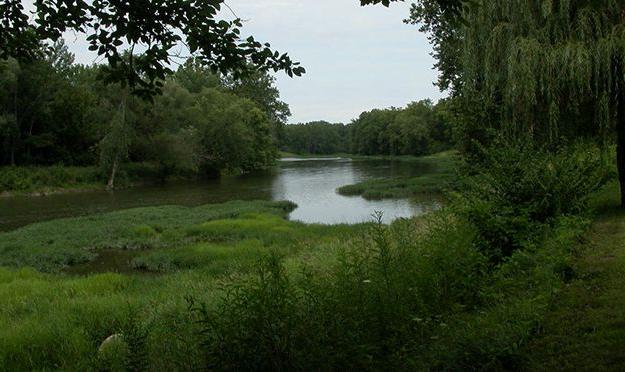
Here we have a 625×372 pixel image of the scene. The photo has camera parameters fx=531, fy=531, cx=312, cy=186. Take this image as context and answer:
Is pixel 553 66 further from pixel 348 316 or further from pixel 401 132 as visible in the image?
pixel 401 132

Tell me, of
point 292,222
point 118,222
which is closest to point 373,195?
point 292,222

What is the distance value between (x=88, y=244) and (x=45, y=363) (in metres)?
12.0

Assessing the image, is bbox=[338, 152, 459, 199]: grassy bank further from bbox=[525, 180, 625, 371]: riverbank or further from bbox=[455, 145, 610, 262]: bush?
bbox=[525, 180, 625, 371]: riverbank

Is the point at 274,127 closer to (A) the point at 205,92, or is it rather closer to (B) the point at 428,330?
(A) the point at 205,92

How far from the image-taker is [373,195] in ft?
106

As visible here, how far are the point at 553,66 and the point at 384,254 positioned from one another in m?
7.64

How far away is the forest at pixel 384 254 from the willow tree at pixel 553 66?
0.04 meters

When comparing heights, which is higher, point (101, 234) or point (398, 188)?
point (398, 188)

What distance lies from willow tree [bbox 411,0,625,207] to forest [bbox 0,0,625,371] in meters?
0.04

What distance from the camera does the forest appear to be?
181 inches

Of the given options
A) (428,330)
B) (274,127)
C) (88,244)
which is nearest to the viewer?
(428,330)

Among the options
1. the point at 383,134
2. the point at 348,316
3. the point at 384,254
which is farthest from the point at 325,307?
the point at 383,134

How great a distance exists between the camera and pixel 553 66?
442 inches

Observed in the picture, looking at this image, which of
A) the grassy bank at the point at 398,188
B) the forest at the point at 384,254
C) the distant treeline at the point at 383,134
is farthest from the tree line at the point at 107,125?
the distant treeline at the point at 383,134
